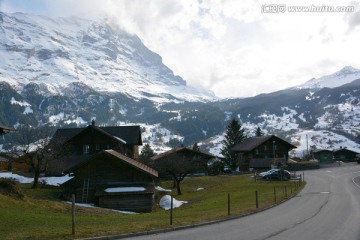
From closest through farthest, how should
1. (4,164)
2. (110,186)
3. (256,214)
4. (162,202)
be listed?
(256,214) → (110,186) → (162,202) → (4,164)

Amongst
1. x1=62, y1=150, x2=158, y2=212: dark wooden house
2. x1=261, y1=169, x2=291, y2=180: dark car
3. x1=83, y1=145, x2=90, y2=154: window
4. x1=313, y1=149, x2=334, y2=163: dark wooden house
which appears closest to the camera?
x1=62, y1=150, x2=158, y2=212: dark wooden house

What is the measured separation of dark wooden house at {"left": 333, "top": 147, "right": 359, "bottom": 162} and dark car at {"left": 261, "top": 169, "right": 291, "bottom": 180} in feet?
281

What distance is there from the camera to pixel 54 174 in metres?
60.5

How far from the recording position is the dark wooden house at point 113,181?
120ft

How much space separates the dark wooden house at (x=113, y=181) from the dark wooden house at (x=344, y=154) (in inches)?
4447

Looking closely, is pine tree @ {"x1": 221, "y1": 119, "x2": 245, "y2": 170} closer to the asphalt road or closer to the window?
the window

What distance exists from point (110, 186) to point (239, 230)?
22.1 meters

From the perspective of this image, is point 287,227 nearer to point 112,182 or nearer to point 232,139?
point 112,182

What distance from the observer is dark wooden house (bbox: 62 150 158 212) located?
36.5m

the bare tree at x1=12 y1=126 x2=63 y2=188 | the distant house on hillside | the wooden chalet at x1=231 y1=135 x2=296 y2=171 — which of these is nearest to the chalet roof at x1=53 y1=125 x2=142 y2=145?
the bare tree at x1=12 y1=126 x2=63 y2=188

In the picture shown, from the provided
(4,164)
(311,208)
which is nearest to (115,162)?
(311,208)

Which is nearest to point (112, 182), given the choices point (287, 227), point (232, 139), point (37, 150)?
point (37, 150)

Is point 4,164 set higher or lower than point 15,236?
higher

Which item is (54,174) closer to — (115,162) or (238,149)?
(115,162)
